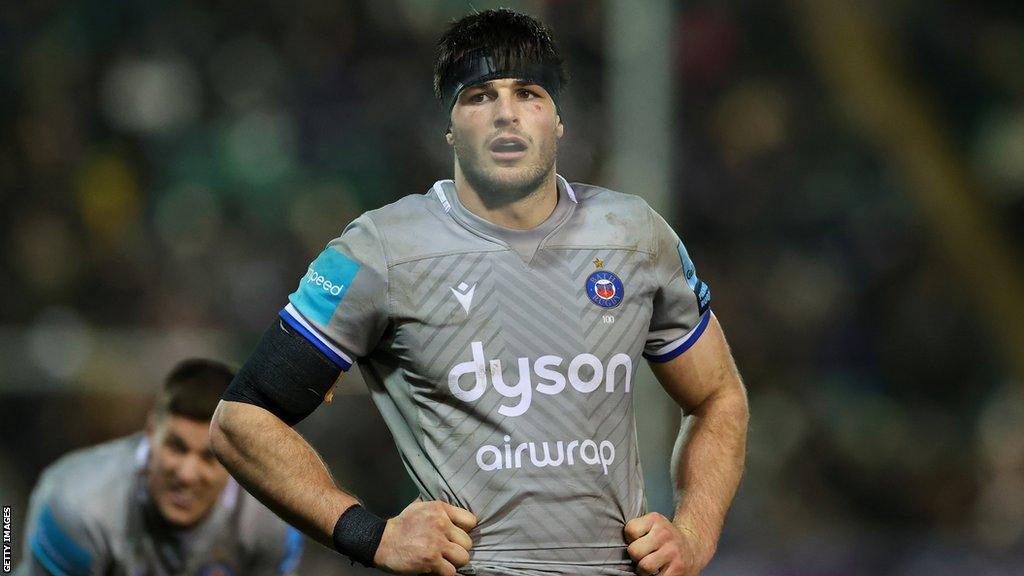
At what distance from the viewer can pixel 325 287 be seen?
10.4 ft

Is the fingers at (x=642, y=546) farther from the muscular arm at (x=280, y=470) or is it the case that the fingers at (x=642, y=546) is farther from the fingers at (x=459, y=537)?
the muscular arm at (x=280, y=470)

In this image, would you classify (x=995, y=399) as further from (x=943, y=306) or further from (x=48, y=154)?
(x=48, y=154)

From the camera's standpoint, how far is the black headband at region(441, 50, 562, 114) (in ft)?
10.8

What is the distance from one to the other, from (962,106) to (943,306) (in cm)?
149

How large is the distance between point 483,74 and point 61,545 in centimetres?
295

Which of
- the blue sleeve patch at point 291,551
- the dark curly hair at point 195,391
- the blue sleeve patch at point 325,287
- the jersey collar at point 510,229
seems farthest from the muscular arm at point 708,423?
the blue sleeve patch at point 291,551

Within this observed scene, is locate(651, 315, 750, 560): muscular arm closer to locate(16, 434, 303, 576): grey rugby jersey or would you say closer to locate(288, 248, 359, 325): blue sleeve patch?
locate(288, 248, 359, 325): blue sleeve patch

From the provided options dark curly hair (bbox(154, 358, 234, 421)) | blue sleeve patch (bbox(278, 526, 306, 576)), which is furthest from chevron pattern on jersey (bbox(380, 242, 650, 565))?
blue sleeve patch (bbox(278, 526, 306, 576))

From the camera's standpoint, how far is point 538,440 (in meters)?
3.12

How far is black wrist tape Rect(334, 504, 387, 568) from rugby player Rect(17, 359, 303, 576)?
222 centimetres

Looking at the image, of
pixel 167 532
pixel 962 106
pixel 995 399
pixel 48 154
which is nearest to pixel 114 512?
pixel 167 532

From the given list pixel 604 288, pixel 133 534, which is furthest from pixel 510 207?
pixel 133 534

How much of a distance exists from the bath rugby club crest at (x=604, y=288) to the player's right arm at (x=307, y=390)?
468 millimetres

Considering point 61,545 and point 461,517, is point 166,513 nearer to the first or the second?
point 61,545
